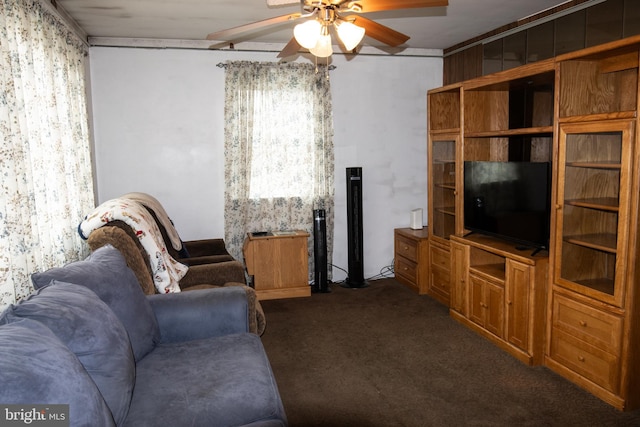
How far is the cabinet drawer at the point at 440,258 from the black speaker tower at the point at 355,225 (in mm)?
787

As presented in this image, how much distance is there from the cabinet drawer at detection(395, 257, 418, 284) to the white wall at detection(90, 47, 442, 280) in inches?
9.6

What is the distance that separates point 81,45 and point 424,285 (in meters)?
3.93

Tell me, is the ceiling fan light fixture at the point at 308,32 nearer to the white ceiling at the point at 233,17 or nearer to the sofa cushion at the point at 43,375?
the white ceiling at the point at 233,17

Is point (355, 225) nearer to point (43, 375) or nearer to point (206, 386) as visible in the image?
point (206, 386)

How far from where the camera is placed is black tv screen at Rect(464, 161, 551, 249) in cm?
332

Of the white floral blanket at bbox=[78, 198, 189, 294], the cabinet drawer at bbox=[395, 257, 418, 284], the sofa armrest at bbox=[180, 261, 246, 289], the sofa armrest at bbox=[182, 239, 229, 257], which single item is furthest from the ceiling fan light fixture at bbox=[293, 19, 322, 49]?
the cabinet drawer at bbox=[395, 257, 418, 284]

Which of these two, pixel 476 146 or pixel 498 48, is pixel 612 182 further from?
pixel 498 48

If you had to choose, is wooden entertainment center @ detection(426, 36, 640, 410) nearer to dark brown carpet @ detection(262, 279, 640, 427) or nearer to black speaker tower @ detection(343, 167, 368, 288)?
dark brown carpet @ detection(262, 279, 640, 427)

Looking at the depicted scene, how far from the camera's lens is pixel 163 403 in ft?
6.18

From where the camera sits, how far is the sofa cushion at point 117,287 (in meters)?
2.05

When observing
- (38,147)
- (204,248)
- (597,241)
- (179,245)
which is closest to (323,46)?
(38,147)

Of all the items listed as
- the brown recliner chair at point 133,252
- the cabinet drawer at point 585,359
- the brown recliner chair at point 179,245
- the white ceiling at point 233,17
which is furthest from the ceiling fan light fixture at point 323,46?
the cabinet drawer at point 585,359

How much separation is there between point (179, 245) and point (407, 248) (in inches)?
94.3

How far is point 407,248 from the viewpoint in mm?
5195
